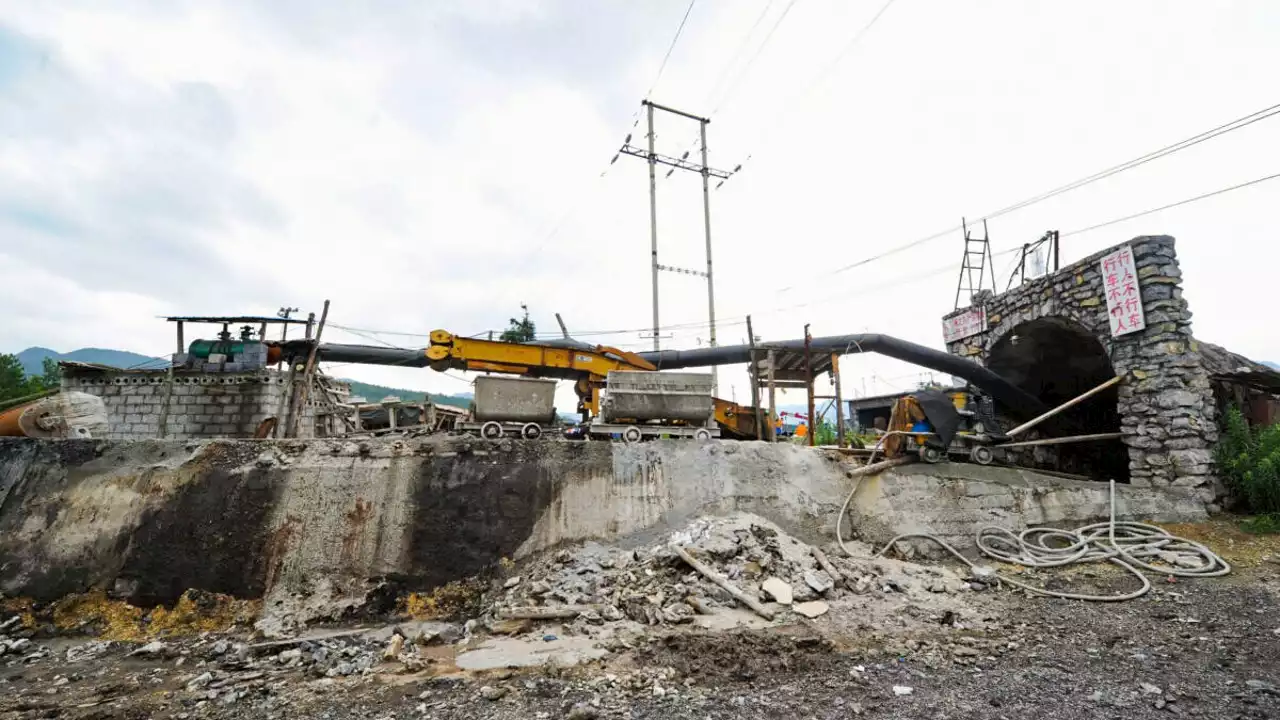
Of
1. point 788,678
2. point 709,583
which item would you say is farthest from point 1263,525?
point 788,678

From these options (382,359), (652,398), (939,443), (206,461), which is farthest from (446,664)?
(382,359)

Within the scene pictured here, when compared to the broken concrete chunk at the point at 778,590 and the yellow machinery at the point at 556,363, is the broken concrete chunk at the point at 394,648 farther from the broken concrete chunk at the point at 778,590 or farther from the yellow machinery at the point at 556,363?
the yellow machinery at the point at 556,363

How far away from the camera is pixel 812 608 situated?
5.77 m

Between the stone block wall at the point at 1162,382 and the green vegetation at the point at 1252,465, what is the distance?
0.40 meters

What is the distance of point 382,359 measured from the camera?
14.6 meters

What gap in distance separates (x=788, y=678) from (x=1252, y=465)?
9.54 meters

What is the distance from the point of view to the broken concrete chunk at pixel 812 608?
563 centimetres

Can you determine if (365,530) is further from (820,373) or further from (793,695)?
(820,373)

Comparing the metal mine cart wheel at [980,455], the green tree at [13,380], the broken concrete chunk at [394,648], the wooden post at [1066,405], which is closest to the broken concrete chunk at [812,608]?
A: the broken concrete chunk at [394,648]

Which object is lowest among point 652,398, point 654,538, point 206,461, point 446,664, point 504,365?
point 446,664

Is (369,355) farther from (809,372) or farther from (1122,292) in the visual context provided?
(1122,292)

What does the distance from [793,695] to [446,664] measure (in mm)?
2884

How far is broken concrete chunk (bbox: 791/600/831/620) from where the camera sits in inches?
222

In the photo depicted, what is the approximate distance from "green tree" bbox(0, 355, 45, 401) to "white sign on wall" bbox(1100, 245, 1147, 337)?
36386 mm
